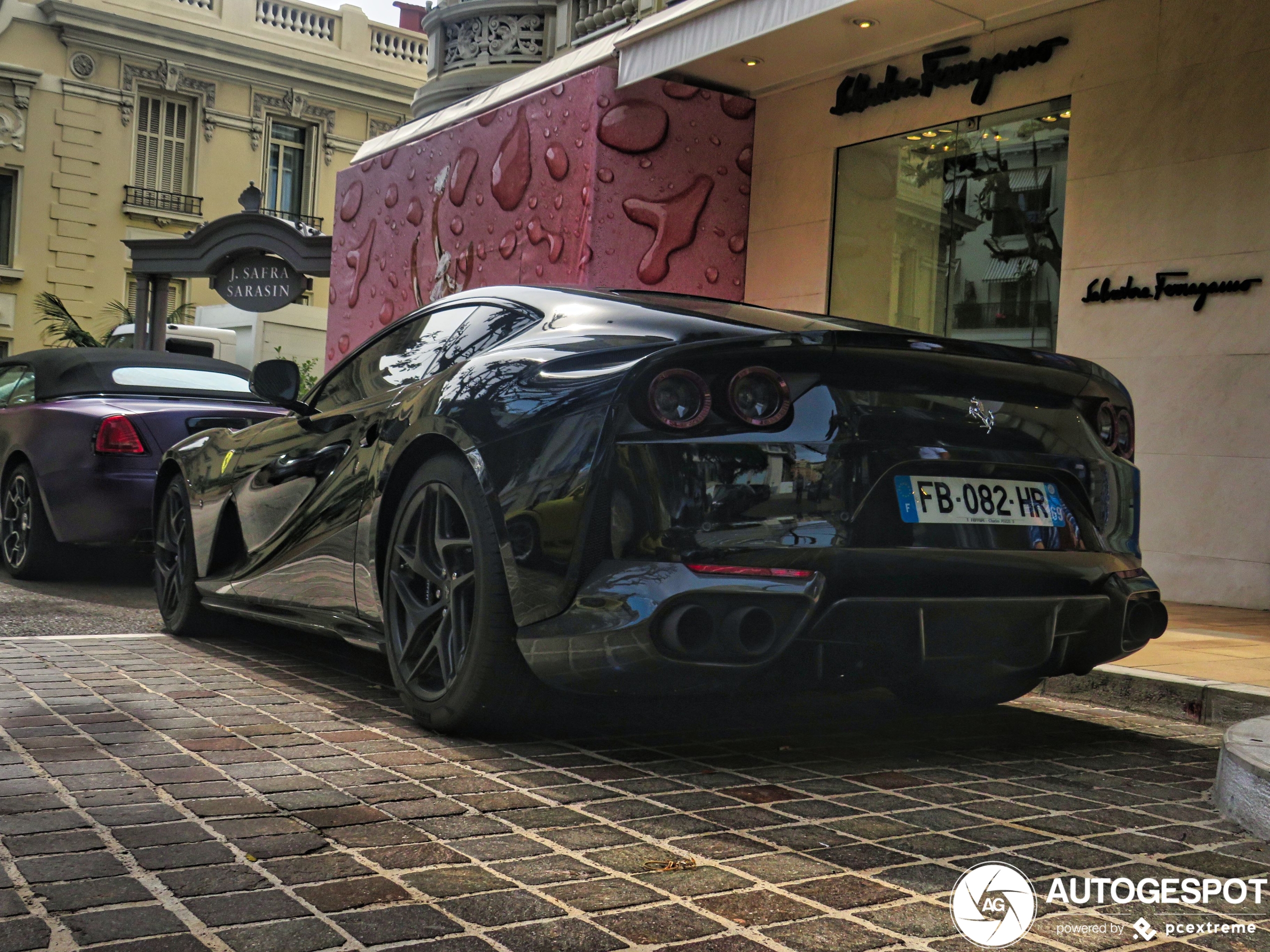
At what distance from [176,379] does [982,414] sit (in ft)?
20.8

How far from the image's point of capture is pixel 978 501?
3537mm

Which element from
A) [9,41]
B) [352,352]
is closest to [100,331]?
[9,41]

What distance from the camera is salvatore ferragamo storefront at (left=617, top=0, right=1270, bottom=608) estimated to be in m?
8.13

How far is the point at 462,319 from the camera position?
4.47m

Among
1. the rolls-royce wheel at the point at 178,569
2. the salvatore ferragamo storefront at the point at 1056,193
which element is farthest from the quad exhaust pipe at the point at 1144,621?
the salvatore ferragamo storefront at the point at 1056,193

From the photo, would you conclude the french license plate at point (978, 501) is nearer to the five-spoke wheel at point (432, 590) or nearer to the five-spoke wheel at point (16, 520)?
the five-spoke wheel at point (432, 590)

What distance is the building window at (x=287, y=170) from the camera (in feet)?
109

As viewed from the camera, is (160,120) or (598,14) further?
(160,120)

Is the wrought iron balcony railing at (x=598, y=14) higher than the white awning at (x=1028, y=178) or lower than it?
higher

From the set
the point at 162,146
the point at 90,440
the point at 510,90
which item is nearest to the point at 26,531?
the point at 90,440

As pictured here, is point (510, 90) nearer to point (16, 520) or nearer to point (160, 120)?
point (16, 520)

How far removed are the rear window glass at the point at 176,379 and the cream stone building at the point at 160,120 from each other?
2274 centimetres

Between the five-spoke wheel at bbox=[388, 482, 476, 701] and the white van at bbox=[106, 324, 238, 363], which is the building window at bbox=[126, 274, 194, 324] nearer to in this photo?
the white van at bbox=[106, 324, 238, 363]

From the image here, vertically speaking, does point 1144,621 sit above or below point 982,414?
below
